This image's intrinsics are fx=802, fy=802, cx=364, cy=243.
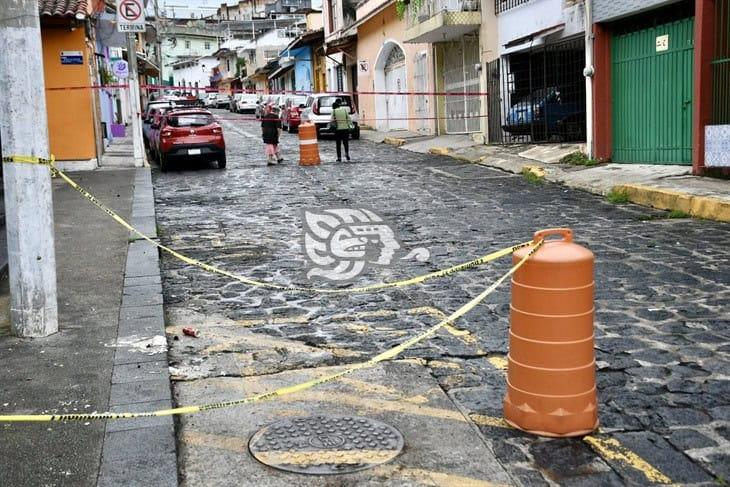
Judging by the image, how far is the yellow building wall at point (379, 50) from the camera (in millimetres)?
30016

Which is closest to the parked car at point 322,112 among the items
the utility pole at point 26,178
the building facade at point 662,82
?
the building facade at point 662,82

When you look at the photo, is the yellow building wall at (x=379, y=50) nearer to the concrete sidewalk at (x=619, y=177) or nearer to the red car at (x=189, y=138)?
the concrete sidewalk at (x=619, y=177)

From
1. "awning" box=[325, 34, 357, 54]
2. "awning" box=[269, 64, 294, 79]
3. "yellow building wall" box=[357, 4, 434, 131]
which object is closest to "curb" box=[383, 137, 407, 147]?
"yellow building wall" box=[357, 4, 434, 131]

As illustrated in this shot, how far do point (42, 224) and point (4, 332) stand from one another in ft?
3.02

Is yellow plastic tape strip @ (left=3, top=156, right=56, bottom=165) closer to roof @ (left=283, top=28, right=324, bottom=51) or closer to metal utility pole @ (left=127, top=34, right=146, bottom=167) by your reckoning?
metal utility pole @ (left=127, top=34, right=146, bottom=167)

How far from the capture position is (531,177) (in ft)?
51.0

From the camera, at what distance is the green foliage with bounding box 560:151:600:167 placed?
52.6ft

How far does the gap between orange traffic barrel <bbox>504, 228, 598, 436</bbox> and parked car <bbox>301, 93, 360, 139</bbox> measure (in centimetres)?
2604

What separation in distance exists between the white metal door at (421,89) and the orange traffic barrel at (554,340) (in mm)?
25212

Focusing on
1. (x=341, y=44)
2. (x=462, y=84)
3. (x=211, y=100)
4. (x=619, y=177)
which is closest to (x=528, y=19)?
A: (x=462, y=84)

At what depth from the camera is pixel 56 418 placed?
4.02 m

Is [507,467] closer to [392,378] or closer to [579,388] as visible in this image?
[579,388]

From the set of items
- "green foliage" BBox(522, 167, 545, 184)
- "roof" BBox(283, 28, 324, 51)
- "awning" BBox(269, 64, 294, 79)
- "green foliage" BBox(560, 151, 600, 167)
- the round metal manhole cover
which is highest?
"roof" BBox(283, 28, 324, 51)

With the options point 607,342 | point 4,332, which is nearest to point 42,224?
point 4,332
